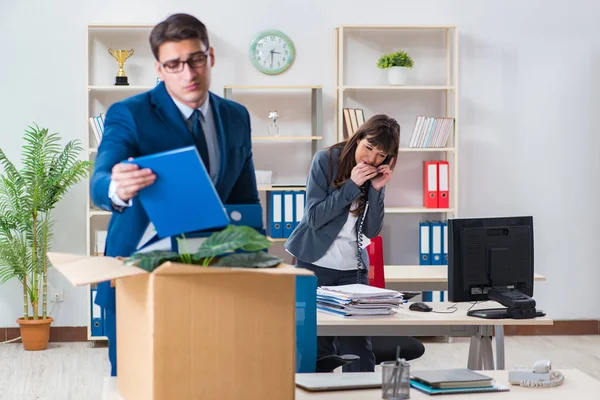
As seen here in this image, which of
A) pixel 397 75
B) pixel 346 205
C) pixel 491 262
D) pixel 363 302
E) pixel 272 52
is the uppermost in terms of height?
pixel 272 52

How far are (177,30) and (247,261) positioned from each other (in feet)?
1.62

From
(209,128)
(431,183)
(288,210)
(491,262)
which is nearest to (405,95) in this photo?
(431,183)

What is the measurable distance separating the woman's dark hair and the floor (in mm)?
1930

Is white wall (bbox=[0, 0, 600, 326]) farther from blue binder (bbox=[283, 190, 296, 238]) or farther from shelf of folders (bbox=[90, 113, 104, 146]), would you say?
blue binder (bbox=[283, 190, 296, 238])

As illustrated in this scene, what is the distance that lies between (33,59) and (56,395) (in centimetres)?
259

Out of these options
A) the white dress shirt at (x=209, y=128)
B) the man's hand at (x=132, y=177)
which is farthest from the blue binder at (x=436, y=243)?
the man's hand at (x=132, y=177)

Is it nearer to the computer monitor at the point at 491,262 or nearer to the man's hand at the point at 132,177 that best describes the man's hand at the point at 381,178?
the computer monitor at the point at 491,262

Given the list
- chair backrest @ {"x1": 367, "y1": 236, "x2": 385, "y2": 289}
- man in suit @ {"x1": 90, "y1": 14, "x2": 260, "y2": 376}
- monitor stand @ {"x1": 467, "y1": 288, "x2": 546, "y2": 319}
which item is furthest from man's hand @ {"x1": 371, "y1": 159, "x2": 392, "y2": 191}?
man in suit @ {"x1": 90, "y1": 14, "x2": 260, "y2": 376}

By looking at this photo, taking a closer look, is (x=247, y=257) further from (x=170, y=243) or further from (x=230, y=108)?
(x=230, y=108)

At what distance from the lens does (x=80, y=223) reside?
20.4 ft

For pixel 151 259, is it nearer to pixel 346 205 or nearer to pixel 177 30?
pixel 177 30

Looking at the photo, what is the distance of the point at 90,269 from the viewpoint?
5.23ft

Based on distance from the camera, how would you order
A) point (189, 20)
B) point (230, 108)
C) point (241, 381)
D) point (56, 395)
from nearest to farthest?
point (241, 381), point (189, 20), point (230, 108), point (56, 395)

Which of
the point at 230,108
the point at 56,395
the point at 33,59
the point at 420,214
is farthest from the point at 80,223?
the point at 230,108
